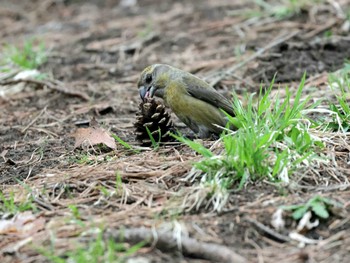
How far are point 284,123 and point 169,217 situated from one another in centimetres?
130

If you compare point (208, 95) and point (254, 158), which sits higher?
point (254, 158)

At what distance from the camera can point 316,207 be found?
3.81m

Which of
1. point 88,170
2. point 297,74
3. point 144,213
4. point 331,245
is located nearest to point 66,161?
point 88,170

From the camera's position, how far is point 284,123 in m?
4.70

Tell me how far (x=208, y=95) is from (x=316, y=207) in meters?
2.25

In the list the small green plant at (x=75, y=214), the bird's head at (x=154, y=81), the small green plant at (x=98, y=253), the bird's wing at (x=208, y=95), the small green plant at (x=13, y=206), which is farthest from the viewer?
the bird's head at (x=154, y=81)

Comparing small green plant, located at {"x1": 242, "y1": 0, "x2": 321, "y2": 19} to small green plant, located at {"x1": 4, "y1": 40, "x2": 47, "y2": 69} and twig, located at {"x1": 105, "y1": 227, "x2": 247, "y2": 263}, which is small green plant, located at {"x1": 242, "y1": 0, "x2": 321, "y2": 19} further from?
twig, located at {"x1": 105, "y1": 227, "x2": 247, "y2": 263}

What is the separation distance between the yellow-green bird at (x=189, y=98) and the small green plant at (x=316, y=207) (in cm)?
190

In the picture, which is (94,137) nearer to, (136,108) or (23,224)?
(136,108)

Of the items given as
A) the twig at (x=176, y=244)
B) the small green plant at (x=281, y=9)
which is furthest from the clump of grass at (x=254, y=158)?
the small green plant at (x=281, y=9)

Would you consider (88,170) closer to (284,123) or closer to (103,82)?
(284,123)

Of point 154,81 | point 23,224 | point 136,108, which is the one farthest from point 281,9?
point 23,224

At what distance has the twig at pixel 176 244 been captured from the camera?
341 cm

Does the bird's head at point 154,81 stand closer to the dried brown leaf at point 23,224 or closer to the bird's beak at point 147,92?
the bird's beak at point 147,92
